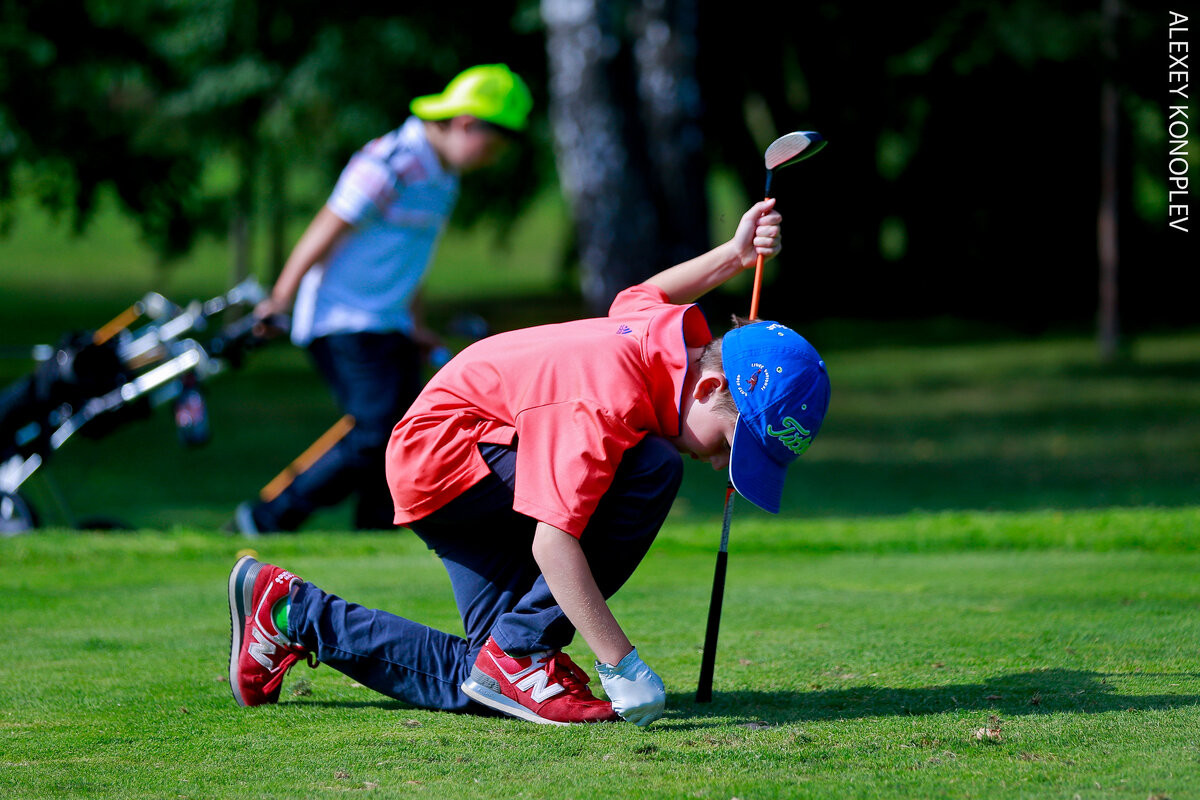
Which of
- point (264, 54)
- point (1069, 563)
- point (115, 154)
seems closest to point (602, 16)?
point (115, 154)

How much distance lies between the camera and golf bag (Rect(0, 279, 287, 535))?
5.62 metres

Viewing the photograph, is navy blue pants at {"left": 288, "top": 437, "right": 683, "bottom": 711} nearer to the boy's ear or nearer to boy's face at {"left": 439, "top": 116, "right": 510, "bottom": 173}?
the boy's ear

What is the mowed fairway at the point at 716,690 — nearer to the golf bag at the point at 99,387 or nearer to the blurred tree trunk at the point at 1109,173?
the golf bag at the point at 99,387

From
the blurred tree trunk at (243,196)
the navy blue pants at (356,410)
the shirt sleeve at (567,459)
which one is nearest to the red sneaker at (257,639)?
the shirt sleeve at (567,459)

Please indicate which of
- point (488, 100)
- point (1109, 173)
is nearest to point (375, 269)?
point (488, 100)

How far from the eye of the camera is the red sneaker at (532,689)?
2.92 m

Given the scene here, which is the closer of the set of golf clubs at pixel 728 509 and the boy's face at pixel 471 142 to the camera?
the set of golf clubs at pixel 728 509

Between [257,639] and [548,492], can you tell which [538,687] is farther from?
[257,639]

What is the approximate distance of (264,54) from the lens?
62.1 ft

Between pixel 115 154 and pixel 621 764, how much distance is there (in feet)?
30.8

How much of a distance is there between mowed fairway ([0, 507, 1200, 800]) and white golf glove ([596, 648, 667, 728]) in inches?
2.6

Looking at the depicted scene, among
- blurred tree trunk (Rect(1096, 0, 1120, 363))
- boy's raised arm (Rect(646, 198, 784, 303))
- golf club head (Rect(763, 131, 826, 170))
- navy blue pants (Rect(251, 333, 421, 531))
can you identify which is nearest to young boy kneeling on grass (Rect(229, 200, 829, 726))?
boy's raised arm (Rect(646, 198, 784, 303))

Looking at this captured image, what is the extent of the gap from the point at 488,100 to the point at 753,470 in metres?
2.76

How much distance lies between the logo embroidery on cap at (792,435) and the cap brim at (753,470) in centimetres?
4
